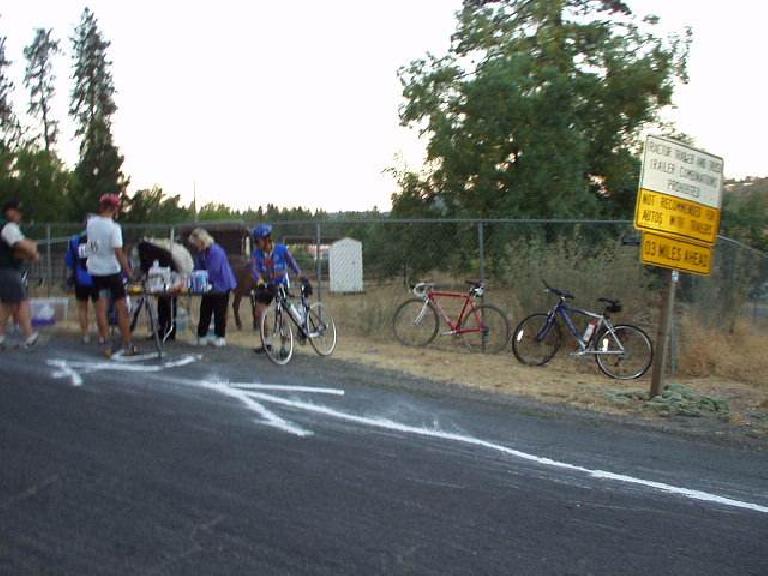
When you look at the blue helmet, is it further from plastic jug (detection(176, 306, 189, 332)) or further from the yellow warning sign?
the yellow warning sign

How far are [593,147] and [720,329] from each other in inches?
479

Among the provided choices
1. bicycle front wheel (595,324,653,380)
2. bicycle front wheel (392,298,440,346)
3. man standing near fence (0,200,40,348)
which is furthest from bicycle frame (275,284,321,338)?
bicycle front wheel (595,324,653,380)

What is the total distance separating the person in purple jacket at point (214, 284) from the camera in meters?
11.1

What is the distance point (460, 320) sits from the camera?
39.1ft

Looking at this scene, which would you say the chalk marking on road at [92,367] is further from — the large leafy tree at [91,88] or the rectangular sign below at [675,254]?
the large leafy tree at [91,88]

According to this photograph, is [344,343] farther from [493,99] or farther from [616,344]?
[493,99]

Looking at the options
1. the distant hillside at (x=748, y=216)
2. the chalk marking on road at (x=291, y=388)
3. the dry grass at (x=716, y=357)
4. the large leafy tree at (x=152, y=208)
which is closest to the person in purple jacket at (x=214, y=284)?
the chalk marking on road at (x=291, y=388)

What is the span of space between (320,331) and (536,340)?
298cm

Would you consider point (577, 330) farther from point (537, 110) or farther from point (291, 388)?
point (537, 110)

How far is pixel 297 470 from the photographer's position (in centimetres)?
529

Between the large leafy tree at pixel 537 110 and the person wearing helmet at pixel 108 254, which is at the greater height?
the large leafy tree at pixel 537 110

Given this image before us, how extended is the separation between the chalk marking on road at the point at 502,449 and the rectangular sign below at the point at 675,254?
326 centimetres

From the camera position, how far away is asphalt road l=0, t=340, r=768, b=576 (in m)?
3.92

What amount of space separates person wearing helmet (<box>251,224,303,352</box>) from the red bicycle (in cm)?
235
